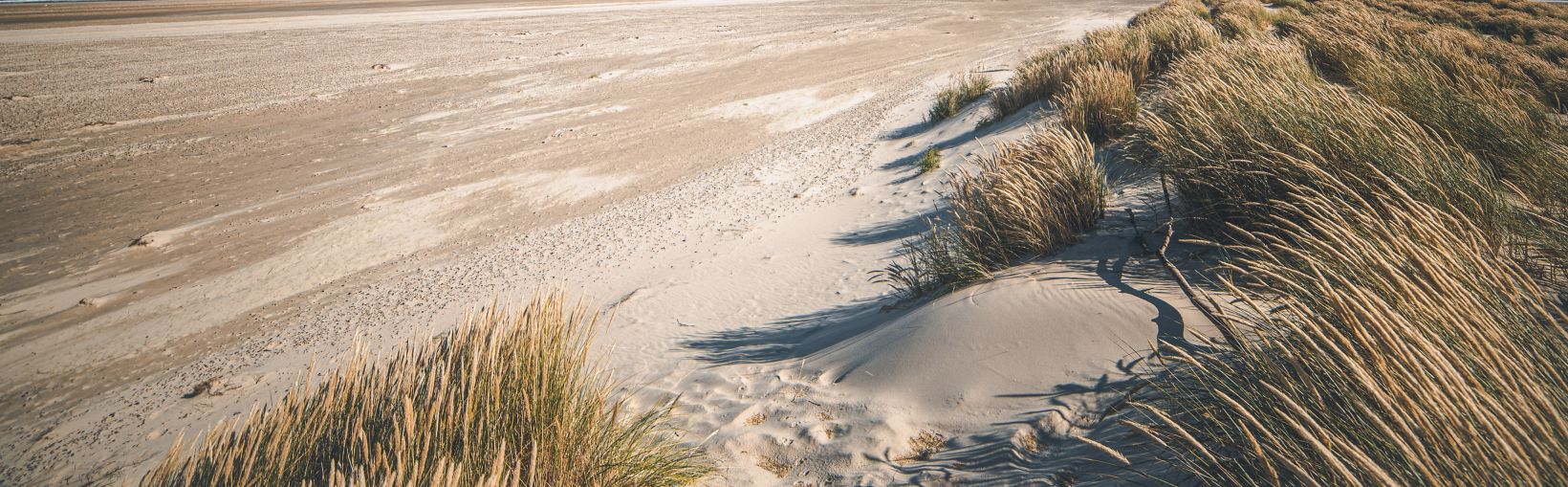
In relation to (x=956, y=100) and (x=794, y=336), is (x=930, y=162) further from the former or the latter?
(x=794, y=336)

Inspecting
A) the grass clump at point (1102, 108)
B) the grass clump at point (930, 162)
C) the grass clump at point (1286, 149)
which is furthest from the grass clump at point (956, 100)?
the grass clump at point (1286, 149)

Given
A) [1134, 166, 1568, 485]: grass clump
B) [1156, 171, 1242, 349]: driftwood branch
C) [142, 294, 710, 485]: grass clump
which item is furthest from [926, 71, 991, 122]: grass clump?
[142, 294, 710, 485]: grass clump

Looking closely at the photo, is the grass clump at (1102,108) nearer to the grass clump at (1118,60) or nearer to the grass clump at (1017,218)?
the grass clump at (1118,60)

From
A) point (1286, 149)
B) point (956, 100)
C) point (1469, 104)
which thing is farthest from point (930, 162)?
point (1286, 149)

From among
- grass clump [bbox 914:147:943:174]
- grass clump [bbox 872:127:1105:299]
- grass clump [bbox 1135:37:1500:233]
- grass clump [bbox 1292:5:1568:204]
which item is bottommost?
grass clump [bbox 914:147:943:174]

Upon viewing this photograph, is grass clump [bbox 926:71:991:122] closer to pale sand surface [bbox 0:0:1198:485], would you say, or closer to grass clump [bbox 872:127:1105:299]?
pale sand surface [bbox 0:0:1198:485]

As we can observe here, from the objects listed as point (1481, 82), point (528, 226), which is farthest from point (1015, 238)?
point (528, 226)

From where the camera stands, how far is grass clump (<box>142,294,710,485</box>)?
6.22 feet

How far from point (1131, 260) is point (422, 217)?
799 cm

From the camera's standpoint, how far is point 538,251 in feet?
24.8

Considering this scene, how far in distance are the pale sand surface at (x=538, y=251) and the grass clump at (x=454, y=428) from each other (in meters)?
0.26

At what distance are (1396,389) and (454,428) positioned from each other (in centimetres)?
223

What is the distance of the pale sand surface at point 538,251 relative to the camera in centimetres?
314

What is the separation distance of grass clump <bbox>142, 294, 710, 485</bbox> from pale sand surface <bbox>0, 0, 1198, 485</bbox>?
0.26m
